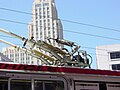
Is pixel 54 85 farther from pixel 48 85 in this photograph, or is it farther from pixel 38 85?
pixel 38 85

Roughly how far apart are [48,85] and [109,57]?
63.0 metres

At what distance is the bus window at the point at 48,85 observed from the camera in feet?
26.5

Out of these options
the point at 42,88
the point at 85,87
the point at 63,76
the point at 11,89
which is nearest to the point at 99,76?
the point at 85,87

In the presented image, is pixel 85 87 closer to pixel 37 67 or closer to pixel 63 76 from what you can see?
pixel 63 76

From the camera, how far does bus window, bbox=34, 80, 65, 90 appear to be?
8078mm

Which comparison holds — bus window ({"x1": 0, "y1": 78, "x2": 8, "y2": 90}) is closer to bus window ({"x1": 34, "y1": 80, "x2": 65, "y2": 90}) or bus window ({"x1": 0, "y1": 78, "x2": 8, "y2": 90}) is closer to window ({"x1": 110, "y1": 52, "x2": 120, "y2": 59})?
bus window ({"x1": 34, "y1": 80, "x2": 65, "y2": 90})

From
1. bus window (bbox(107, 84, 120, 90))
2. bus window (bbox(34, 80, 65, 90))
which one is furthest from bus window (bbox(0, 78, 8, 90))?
bus window (bbox(107, 84, 120, 90))

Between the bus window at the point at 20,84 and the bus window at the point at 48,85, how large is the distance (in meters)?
0.19

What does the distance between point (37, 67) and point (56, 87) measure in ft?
2.45

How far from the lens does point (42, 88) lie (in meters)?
8.08

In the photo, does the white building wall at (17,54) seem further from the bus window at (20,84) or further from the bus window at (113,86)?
the bus window at (113,86)

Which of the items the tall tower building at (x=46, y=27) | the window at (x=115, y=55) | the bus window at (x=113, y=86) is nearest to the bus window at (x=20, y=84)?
the bus window at (x=113, y=86)

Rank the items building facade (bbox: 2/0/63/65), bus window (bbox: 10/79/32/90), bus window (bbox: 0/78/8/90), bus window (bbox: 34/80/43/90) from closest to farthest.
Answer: bus window (bbox: 0/78/8/90) → bus window (bbox: 10/79/32/90) → bus window (bbox: 34/80/43/90) → building facade (bbox: 2/0/63/65)

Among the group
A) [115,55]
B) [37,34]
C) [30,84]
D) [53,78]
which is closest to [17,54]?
[53,78]
